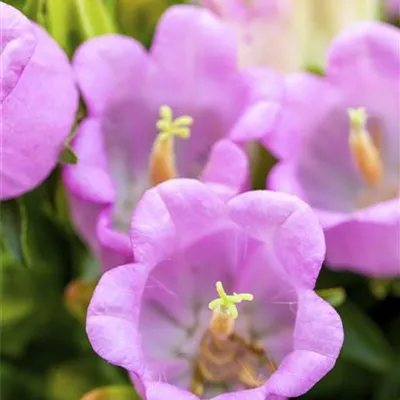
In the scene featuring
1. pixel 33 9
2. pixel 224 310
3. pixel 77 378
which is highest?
pixel 33 9

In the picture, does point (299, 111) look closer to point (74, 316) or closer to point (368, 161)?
point (368, 161)

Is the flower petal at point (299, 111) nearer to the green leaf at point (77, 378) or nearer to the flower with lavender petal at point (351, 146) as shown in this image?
the flower with lavender petal at point (351, 146)

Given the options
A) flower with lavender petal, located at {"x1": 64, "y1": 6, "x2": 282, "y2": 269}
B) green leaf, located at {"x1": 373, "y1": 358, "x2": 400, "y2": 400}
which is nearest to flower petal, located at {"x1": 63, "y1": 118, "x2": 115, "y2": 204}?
flower with lavender petal, located at {"x1": 64, "y1": 6, "x2": 282, "y2": 269}

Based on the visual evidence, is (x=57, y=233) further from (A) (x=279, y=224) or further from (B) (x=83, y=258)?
(A) (x=279, y=224)

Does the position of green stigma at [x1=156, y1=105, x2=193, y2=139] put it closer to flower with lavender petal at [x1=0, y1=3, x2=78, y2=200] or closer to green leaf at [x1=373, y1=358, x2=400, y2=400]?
flower with lavender petal at [x1=0, y1=3, x2=78, y2=200]

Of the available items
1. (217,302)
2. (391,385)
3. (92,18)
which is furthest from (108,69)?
(391,385)

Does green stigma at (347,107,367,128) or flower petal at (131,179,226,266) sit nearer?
flower petal at (131,179,226,266)
